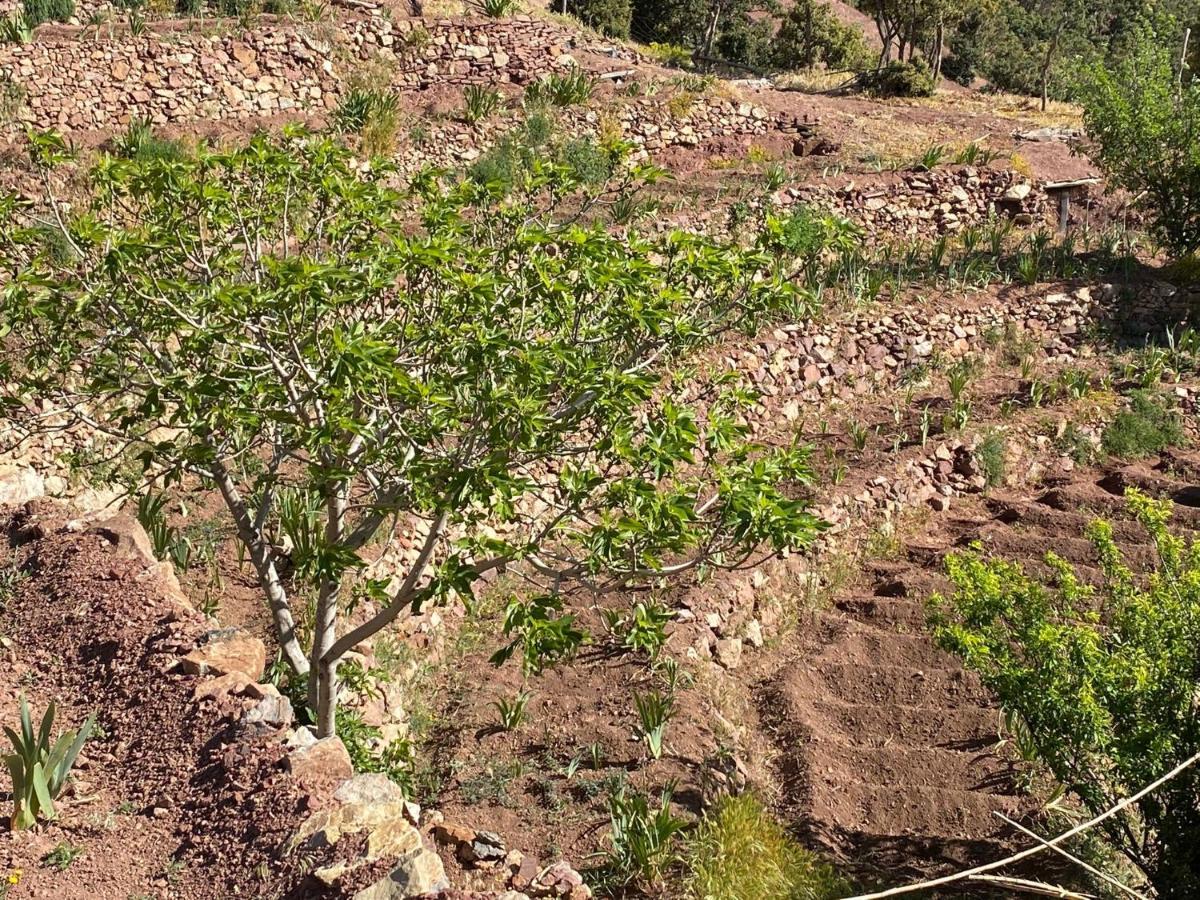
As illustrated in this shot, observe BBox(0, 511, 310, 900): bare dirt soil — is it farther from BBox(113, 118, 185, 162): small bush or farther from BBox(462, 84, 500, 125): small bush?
BBox(462, 84, 500, 125): small bush

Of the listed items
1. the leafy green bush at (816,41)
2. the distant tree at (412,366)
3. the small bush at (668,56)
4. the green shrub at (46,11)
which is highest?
the leafy green bush at (816,41)

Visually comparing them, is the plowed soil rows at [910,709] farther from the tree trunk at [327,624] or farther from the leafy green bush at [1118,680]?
the tree trunk at [327,624]

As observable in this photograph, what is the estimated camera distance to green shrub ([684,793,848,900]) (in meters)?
5.04

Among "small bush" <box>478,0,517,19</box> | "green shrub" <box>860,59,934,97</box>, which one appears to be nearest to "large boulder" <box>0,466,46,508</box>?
"small bush" <box>478,0,517,19</box>

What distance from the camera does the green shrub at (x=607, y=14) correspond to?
28062 millimetres

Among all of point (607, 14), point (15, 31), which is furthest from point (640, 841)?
point (607, 14)

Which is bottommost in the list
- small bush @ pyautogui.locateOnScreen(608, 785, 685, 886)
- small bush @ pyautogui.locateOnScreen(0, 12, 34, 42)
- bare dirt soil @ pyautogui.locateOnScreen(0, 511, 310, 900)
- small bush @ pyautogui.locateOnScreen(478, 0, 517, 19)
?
small bush @ pyautogui.locateOnScreen(608, 785, 685, 886)

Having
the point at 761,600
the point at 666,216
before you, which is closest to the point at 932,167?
the point at 666,216

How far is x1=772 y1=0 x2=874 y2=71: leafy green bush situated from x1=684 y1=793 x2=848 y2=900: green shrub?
26606mm

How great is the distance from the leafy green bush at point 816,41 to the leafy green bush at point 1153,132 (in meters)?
16.6

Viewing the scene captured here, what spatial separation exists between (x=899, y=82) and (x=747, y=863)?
18.6 m

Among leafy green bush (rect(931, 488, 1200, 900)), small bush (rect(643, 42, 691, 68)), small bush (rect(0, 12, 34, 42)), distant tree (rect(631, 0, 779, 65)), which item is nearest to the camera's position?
leafy green bush (rect(931, 488, 1200, 900))

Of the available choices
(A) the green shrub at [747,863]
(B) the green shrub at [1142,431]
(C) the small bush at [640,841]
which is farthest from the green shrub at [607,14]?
(C) the small bush at [640,841]

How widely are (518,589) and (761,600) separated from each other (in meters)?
1.90
